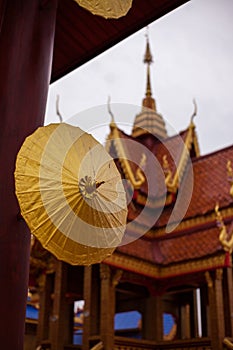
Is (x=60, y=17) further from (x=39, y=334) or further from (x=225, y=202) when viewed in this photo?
(x=225, y=202)

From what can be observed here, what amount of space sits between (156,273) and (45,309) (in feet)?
6.90

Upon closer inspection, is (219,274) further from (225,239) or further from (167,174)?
(167,174)

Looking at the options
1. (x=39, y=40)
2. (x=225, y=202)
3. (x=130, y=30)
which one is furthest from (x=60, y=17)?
(x=225, y=202)

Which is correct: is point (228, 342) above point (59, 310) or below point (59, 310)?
below

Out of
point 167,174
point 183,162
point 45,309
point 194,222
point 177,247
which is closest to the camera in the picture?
point 45,309

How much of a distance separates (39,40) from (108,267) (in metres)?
5.24

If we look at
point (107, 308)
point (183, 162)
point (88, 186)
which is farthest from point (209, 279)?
point (88, 186)

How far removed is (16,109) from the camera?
2.61 meters

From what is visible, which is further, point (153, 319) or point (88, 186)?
point (153, 319)

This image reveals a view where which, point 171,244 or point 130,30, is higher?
point 130,30

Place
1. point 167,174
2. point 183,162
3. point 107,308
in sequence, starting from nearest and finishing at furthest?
point 107,308
point 167,174
point 183,162

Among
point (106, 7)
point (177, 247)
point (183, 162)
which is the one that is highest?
point (183, 162)

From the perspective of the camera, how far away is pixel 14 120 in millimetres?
2574

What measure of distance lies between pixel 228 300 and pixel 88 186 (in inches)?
239
